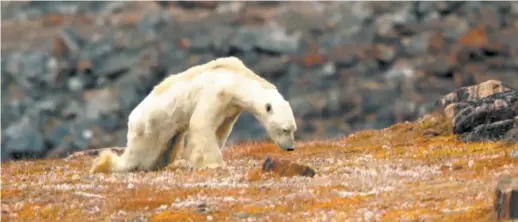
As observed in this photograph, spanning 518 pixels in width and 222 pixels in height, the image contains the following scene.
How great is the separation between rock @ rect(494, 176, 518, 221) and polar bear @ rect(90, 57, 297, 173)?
13.3 meters

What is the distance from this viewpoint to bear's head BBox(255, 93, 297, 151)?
41.6 meters

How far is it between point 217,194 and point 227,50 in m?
154

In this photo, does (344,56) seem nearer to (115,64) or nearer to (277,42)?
(277,42)

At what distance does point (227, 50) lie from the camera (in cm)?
18838

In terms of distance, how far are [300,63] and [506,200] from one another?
161698 millimetres

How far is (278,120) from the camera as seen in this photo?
41.6m

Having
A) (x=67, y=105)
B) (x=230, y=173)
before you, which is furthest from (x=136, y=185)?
(x=67, y=105)

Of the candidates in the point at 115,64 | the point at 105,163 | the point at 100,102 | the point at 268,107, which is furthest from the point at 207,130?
the point at 115,64

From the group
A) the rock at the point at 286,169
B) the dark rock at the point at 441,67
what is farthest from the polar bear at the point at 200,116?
the dark rock at the point at 441,67

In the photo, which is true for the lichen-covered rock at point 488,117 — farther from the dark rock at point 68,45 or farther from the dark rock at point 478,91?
the dark rock at point 68,45

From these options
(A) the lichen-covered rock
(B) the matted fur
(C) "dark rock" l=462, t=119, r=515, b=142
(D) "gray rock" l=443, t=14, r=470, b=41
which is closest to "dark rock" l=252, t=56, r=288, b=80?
(D) "gray rock" l=443, t=14, r=470, b=41

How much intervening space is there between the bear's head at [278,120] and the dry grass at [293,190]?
1.12 metres

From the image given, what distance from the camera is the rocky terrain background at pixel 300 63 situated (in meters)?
163

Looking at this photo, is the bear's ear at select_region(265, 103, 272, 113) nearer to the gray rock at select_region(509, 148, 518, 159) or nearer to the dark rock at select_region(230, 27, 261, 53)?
the gray rock at select_region(509, 148, 518, 159)
